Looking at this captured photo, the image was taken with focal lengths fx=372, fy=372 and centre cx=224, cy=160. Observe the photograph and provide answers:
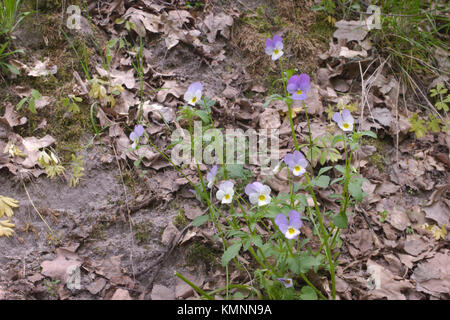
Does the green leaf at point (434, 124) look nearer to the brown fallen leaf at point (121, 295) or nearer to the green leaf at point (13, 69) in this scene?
the brown fallen leaf at point (121, 295)

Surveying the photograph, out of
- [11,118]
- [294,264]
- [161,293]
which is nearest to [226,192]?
[294,264]

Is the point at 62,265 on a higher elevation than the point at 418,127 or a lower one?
lower

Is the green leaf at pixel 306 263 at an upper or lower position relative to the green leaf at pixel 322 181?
lower

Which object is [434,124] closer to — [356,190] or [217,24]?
[356,190]

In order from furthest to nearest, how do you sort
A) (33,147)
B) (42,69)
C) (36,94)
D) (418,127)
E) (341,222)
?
(418,127)
(42,69)
(36,94)
(33,147)
(341,222)

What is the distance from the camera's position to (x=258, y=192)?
1828mm

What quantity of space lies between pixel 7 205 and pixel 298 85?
1.85m

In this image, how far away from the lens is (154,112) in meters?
2.87

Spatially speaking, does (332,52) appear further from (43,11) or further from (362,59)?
(43,11)

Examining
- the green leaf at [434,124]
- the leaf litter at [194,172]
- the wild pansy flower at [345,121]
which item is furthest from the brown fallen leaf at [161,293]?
the green leaf at [434,124]

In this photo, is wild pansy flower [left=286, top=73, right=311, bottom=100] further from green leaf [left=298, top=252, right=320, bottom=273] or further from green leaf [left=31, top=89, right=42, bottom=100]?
green leaf [left=31, top=89, right=42, bottom=100]

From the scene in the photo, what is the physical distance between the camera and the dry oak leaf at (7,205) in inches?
87.7

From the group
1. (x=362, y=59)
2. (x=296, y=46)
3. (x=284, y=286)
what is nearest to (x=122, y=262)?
(x=284, y=286)

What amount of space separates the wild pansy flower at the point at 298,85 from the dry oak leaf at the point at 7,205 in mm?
1773
